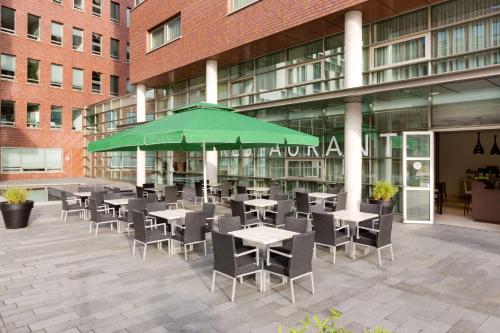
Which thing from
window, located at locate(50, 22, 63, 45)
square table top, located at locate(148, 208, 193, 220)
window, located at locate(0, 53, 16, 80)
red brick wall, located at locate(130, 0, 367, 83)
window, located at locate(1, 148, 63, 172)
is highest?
window, located at locate(50, 22, 63, 45)

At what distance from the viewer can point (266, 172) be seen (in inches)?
609

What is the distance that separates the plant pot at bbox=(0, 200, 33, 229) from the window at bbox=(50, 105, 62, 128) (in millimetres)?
22544

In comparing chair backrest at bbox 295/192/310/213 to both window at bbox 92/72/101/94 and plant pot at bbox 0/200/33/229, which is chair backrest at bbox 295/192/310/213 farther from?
window at bbox 92/72/101/94

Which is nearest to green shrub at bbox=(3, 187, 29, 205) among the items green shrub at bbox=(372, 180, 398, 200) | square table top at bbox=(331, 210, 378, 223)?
square table top at bbox=(331, 210, 378, 223)

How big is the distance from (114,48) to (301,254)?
34.6 m

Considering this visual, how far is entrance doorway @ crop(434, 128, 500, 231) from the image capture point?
10789mm

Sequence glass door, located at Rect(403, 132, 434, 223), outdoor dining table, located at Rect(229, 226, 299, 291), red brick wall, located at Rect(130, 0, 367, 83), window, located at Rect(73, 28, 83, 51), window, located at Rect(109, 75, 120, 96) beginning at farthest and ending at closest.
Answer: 1. window, located at Rect(109, 75, 120, 96)
2. window, located at Rect(73, 28, 83, 51)
3. red brick wall, located at Rect(130, 0, 367, 83)
4. glass door, located at Rect(403, 132, 434, 223)
5. outdoor dining table, located at Rect(229, 226, 299, 291)

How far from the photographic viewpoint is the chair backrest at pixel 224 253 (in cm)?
491

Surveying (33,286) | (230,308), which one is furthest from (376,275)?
(33,286)

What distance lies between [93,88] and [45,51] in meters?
4.66

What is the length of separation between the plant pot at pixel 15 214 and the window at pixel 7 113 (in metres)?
21.3

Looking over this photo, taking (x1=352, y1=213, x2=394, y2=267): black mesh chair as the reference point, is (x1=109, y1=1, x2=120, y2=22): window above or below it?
above

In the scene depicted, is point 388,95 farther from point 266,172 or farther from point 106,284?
point 106,284

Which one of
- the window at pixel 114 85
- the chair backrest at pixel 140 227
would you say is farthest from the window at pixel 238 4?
the window at pixel 114 85
